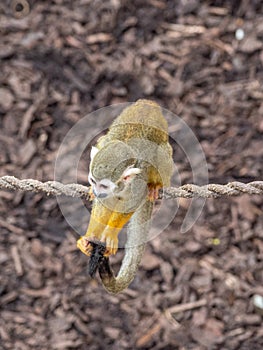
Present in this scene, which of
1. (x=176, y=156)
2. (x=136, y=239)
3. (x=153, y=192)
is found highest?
(x=176, y=156)

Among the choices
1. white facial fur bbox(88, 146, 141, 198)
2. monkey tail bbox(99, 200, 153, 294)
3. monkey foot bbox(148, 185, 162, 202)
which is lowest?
monkey tail bbox(99, 200, 153, 294)

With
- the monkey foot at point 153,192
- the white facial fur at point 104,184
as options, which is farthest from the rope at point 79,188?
the monkey foot at point 153,192

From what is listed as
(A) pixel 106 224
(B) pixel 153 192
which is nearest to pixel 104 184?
(A) pixel 106 224

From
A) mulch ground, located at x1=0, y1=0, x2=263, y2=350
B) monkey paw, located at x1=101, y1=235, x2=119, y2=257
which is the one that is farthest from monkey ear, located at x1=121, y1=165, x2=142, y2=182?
mulch ground, located at x1=0, y1=0, x2=263, y2=350

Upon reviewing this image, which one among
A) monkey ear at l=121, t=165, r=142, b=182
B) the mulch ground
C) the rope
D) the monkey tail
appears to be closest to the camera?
the rope

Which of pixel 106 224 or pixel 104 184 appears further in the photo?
pixel 106 224

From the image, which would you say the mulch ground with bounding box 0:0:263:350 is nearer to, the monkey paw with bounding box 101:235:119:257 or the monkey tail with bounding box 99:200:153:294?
the monkey tail with bounding box 99:200:153:294

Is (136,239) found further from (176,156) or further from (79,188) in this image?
(176,156)
